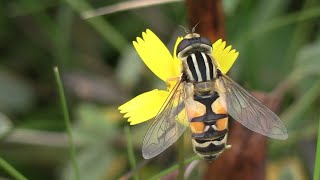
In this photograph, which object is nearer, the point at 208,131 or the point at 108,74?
the point at 208,131

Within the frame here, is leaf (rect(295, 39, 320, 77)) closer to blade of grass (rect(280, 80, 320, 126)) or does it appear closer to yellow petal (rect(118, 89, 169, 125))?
blade of grass (rect(280, 80, 320, 126))

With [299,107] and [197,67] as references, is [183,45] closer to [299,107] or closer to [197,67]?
[197,67]

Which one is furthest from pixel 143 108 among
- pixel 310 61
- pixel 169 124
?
pixel 310 61

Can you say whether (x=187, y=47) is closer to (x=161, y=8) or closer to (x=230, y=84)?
(x=230, y=84)

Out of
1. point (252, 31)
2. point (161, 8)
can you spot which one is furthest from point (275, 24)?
point (161, 8)

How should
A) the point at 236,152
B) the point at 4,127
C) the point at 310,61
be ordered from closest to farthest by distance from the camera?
the point at 236,152 → the point at 4,127 → the point at 310,61

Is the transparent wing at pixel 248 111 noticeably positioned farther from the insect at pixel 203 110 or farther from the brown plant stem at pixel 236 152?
the brown plant stem at pixel 236 152
